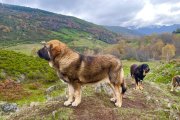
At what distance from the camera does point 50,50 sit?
38.3 ft

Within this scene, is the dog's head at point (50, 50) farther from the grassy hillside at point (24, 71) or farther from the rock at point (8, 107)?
the grassy hillside at point (24, 71)

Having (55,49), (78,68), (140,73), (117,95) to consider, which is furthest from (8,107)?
(55,49)

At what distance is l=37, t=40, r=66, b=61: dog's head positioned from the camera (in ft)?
38.0

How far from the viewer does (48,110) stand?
12586 mm

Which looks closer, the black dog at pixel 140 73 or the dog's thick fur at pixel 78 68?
the dog's thick fur at pixel 78 68

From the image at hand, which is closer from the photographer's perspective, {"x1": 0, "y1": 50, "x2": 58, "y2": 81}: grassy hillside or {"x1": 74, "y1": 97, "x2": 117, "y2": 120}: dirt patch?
{"x1": 74, "y1": 97, "x2": 117, "y2": 120}: dirt patch

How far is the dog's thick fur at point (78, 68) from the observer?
11719 millimetres

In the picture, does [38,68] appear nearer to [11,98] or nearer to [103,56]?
[11,98]

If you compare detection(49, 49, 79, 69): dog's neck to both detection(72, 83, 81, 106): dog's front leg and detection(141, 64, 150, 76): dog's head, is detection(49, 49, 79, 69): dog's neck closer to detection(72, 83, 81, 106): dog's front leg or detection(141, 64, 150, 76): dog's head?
detection(72, 83, 81, 106): dog's front leg

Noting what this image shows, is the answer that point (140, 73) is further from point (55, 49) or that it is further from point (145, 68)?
point (55, 49)

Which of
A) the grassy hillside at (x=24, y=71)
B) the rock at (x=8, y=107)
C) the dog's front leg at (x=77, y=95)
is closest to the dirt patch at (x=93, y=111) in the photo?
the dog's front leg at (x=77, y=95)

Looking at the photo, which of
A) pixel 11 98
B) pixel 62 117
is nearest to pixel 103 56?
pixel 62 117

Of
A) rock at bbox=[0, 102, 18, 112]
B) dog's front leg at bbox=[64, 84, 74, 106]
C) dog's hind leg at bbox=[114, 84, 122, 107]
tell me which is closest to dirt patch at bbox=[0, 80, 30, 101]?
rock at bbox=[0, 102, 18, 112]

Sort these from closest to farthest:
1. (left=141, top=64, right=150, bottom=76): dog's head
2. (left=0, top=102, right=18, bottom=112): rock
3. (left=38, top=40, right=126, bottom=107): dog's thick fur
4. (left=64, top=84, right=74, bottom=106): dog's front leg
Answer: (left=38, top=40, right=126, bottom=107): dog's thick fur → (left=64, top=84, right=74, bottom=106): dog's front leg → (left=141, top=64, right=150, bottom=76): dog's head → (left=0, top=102, right=18, bottom=112): rock
